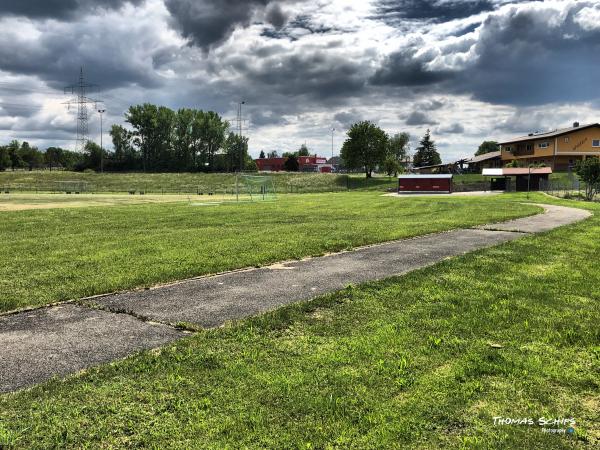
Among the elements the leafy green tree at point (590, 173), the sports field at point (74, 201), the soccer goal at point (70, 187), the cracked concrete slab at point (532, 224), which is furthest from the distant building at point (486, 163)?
the cracked concrete slab at point (532, 224)

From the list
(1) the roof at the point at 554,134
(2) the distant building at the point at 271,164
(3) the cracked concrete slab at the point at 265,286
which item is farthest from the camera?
(2) the distant building at the point at 271,164

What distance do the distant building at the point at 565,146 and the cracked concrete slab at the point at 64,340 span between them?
79236mm

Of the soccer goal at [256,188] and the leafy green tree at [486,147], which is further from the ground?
the leafy green tree at [486,147]

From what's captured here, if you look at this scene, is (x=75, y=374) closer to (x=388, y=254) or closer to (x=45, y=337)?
(x=45, y=337)

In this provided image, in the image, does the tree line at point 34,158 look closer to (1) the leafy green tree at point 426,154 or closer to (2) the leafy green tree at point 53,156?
(2) the leafy green tree at point 53,156

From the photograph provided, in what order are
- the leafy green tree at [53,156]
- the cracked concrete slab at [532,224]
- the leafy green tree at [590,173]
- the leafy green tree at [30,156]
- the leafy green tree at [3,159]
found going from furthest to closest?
the leafy green tree at [53,156], the leafy green tree at [30,156], the leafy green tree at [3,159], the leafy green tree at [590,173], the cracked concrete slab at [532,224]

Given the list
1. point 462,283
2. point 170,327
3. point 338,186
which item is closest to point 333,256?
point 462,283

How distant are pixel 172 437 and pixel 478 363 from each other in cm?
284

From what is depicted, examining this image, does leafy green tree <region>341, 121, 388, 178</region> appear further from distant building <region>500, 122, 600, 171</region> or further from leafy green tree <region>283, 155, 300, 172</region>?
leafy green tree <region>283, 155, 300, 172</region>

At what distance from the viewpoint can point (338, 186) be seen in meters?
89.4

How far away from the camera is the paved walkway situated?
4656 mm

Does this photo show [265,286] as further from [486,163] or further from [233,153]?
[233,153]

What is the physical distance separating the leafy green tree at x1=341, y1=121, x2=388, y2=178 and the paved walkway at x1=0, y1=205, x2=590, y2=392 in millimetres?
88566

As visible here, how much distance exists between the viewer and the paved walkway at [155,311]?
466cm
